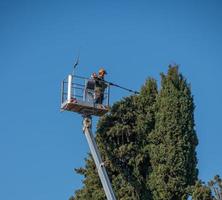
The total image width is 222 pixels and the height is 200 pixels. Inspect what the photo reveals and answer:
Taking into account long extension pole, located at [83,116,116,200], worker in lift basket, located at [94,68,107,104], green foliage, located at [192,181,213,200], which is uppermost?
worker in lift basket, located at [94,68,107,104]

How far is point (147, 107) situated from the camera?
2792 cm

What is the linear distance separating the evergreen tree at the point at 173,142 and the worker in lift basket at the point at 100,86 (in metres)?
2.67

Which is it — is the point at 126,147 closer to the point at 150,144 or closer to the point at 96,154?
the point at 150,144

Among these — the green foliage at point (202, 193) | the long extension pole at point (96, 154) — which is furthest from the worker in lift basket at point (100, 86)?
the green foliage at point (202, 193)

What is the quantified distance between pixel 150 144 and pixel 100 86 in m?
3.27

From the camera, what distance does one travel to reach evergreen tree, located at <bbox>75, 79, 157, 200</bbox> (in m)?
26.9

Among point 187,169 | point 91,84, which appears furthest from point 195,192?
point 91,84

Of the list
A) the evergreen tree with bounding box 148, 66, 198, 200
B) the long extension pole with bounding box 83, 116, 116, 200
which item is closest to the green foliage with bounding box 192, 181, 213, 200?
the evergreen tree with bounding box 148, 66, 198, 200

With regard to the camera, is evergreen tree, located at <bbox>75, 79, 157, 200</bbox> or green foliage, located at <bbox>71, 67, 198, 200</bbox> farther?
evergreen tree, located at <bbox>75, 79, 157, 200</bbox>

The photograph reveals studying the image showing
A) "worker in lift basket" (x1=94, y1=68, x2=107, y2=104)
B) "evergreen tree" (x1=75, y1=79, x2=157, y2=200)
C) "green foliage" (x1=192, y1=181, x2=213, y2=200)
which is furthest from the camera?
"evergreen tree" (x1=75, y1=79, x2=157, y2=200)

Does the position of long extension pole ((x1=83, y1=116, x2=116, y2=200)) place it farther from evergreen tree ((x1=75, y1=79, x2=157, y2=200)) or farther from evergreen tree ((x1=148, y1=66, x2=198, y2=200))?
evergreen tree ((x1=148, y1=66, x2=198, y2=200))

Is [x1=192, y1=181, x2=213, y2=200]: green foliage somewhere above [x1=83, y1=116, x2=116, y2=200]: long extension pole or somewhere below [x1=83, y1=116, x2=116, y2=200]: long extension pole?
below

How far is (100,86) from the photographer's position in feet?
85.5

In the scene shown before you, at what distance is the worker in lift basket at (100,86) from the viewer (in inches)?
1016
